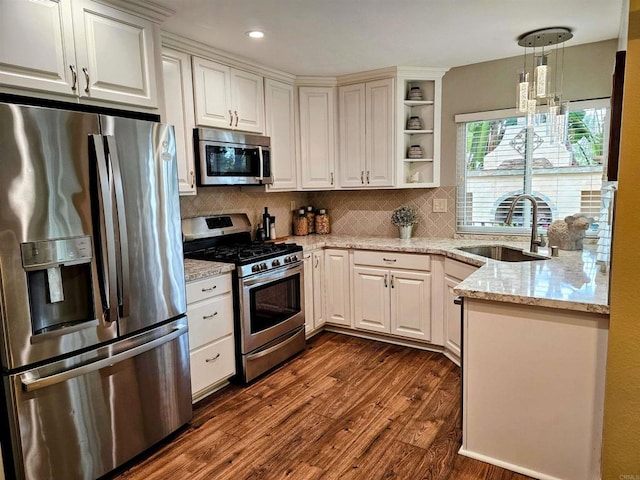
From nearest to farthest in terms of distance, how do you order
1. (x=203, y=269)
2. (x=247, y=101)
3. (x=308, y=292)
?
(x=203, y=269)
(x=247, y=101)
(x=308, y=292)

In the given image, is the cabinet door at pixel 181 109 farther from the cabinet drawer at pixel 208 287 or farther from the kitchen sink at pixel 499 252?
the kitchen sink at pixel 499 252

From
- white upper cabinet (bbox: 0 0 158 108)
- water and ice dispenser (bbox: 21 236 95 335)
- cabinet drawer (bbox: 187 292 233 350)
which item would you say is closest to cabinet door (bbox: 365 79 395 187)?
cabinet drawer (bbox: 187 292 233 350)

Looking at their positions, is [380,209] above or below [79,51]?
below

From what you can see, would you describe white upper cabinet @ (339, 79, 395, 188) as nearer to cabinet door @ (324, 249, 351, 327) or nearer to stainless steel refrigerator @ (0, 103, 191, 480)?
cabinet door @ (324, 249, 351, 327)

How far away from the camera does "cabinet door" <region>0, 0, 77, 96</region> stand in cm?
168

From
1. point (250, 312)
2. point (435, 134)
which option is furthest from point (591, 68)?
point (250, 312)

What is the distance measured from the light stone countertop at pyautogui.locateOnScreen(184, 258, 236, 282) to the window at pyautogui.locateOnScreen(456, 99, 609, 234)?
2.15 metres

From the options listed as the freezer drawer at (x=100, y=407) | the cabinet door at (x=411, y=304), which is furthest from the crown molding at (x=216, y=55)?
the cabinet door at (x=411, y=304)

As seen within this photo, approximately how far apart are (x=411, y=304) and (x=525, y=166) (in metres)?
1.46

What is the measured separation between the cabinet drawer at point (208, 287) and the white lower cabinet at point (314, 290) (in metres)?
0.90

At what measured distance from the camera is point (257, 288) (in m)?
2.92

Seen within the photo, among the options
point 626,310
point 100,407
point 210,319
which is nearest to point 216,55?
point 210,319

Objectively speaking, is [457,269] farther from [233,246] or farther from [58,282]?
[58,282]

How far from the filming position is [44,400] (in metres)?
1.72
